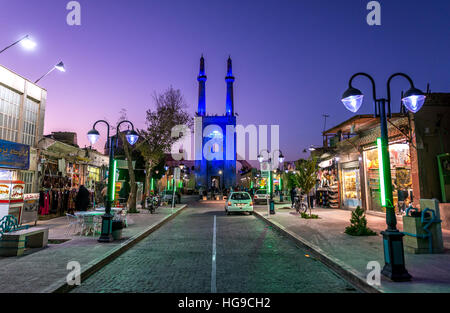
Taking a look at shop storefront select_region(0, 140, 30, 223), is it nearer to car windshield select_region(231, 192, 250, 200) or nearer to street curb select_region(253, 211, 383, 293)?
street curb select_region(253, 211, 383, 293)

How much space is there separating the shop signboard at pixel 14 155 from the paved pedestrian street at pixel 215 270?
308 inches

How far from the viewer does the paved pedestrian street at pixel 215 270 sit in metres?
5.02

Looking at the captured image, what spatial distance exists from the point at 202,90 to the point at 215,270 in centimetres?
6569

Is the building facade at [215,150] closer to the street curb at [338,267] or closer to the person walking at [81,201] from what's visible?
the person walking at [81,201]

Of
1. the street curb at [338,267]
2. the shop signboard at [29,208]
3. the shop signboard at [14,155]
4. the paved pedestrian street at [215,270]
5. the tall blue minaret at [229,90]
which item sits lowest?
the paved pedestrian street at [215,270]

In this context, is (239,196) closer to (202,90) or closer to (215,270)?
(215,270)

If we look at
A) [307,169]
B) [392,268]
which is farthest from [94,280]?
[307,169]

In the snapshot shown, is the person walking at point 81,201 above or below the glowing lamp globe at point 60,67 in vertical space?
below

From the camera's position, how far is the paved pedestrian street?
16.5ft

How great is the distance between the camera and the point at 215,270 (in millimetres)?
6066

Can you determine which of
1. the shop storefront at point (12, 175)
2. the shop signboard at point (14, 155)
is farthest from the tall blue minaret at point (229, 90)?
the shop storefront at point (12, 175)

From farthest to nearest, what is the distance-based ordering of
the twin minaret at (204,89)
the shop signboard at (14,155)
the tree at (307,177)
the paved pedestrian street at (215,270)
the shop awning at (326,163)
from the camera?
the twin minaret at (204,89) < the shop awning at (326,163) < the tree at (307,177) < the shop signboard at (14,155) < the paved pedestrian street at (215,270)

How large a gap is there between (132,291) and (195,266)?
183 cm
